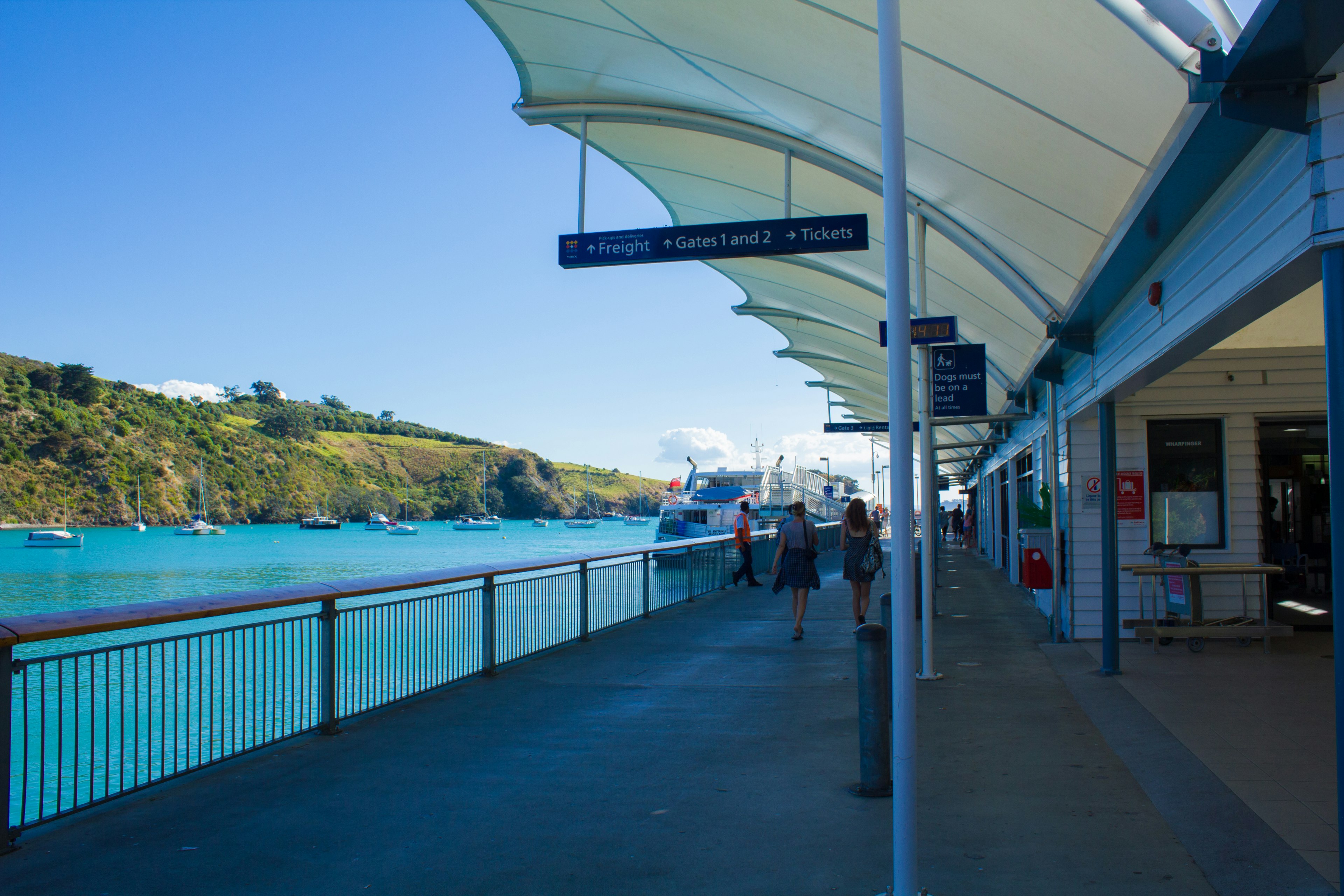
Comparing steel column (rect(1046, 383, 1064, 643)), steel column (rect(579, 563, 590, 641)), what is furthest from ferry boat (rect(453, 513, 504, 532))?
steel column (rect(1046, 383, 1064, 643))

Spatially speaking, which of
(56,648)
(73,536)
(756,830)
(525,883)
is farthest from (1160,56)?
(73,536)

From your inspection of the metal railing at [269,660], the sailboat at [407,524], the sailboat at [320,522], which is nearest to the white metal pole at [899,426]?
the metal railing at [269,660]

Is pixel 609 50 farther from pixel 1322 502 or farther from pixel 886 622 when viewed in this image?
pixel 1322 502

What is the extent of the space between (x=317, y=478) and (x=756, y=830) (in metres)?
134

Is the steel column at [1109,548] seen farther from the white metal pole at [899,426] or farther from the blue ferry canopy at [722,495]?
the blue ferry canopy at [722,495]

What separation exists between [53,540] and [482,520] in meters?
75.8

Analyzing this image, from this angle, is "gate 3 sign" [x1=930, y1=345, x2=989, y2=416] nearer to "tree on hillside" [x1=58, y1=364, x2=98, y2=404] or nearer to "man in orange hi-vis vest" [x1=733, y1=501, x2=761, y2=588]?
"man in orange hi-vis vest" [x1=733, y1=501, x2=761, y2=588]

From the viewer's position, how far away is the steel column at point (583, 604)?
35.2ft

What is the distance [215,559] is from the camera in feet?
227

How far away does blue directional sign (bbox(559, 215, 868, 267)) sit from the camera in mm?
7855

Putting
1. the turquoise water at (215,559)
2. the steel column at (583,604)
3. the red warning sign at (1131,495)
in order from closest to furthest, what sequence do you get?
the red warning sign at (1131,495)
the steel column at (583,604)
the turquoise water at (215,559)

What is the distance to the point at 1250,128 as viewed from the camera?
4.04 metres

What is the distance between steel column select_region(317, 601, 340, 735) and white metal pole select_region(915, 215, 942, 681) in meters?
4.65

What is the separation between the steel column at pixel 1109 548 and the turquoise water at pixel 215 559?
1091 centimetres
